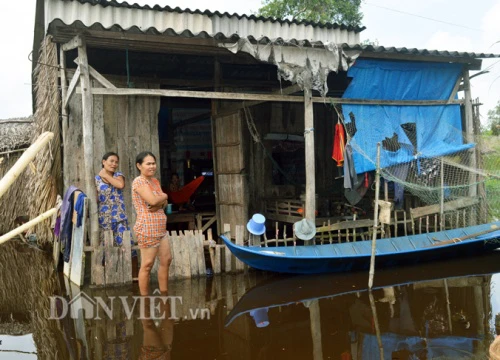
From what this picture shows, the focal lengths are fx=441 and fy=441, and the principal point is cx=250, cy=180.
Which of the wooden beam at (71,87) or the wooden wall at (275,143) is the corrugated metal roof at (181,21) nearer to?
the wooden beam at (71,87)

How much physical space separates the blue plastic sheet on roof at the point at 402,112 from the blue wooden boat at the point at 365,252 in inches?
54.1

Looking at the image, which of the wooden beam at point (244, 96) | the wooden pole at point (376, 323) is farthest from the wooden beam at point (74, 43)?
the wooden pole at point (376, 323)

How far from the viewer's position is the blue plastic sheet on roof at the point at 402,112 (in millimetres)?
7504

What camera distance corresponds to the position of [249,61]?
8070 millimetres

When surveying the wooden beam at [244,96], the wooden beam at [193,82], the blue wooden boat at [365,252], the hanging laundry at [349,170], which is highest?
the wooden beam at [193,82]

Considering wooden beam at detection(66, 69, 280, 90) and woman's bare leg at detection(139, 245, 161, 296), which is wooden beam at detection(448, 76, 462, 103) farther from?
woman's bare leg at detection(139, 245, 161, 296)

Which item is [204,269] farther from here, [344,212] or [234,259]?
[344,212]

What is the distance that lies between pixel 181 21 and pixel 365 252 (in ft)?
19.0

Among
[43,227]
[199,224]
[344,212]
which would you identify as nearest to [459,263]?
[344,212]

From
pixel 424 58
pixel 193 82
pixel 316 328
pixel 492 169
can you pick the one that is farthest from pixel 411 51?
pixel 316 328

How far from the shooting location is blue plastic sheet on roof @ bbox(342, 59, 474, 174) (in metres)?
7.50

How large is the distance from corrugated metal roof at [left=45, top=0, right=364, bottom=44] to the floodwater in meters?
3.83

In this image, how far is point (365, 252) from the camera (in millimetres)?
7172

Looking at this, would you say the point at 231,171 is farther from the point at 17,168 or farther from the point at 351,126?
the point at 17,168
